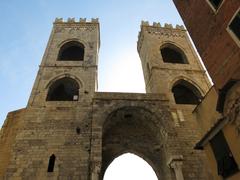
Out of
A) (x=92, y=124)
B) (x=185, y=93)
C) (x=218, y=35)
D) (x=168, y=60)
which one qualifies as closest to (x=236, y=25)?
(x=218, y=35)

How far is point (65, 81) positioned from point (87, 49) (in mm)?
3354

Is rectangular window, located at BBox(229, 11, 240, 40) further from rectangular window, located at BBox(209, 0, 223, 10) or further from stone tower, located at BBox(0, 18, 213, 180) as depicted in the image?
stone tower, located at BBox(0, 18, 213, 180)

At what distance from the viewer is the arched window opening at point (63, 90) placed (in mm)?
13711

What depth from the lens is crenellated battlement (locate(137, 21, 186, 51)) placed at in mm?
20062

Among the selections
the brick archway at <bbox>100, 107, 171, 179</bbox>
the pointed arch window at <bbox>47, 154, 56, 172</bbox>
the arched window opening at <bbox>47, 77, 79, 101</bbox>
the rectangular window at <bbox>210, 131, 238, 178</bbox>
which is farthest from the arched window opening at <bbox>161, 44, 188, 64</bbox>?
the pointed arch window at <bbox>47, 154, 56, 172</bbox>

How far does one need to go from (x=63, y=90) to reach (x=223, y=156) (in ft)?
37.9

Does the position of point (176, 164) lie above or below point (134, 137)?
below

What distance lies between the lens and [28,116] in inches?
457

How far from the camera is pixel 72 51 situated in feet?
58.9

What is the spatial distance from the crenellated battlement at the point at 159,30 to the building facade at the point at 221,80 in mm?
11289

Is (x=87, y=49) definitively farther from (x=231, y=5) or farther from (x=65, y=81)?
(x=231, y=5)

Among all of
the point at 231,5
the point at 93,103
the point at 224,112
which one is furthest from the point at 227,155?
the point at 93,103

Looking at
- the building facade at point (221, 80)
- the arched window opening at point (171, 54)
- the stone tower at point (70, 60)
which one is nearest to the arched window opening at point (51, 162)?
the stone tower at point (70, 60)

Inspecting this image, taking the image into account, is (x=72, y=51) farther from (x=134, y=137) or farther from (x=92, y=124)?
(x=134, y=137)
